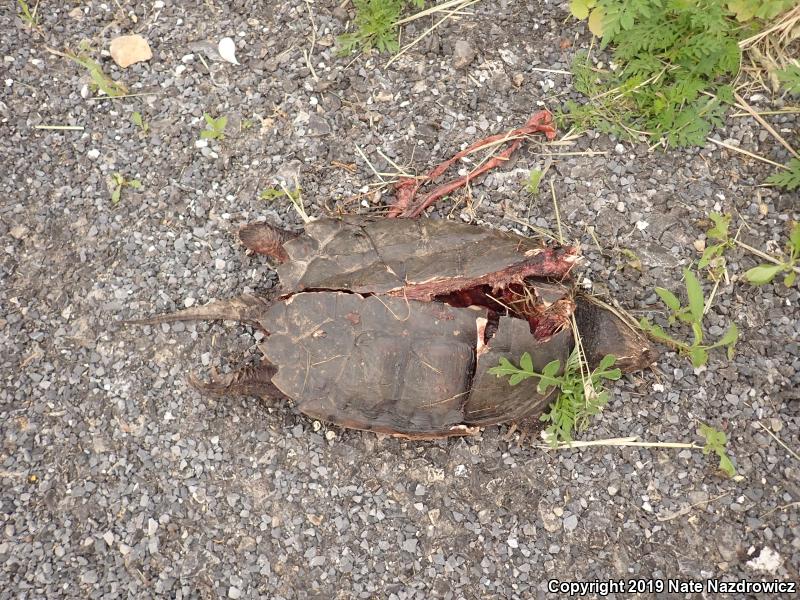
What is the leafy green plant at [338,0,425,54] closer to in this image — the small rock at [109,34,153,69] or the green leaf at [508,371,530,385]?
the small rock at [109,34,153,69]

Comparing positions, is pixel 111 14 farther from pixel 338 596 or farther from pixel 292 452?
pixel 338 596

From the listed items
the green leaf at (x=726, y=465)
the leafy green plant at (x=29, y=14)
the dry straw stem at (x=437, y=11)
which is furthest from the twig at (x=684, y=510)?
the leafy green plant at (x=29, y=14)

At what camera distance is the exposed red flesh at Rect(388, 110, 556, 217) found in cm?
383

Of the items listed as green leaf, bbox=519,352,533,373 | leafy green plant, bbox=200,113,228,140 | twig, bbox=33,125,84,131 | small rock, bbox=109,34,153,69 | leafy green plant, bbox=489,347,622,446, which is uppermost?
small rock, bbox=109,34,153,69

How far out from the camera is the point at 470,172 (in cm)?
→ 388

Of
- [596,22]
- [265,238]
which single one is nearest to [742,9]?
[596,22]

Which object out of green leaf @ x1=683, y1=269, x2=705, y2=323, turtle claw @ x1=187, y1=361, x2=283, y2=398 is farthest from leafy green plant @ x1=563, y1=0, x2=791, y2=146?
turtle claw @ x1=187, y1=361, x2=283, y2=398

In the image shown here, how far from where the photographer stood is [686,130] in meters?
3.77

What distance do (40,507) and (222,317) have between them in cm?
155

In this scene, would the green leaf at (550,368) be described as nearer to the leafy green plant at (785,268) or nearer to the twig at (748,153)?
the leafy green plant at (785,268)

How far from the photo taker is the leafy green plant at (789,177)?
12.0 feet

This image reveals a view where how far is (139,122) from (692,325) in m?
3.64

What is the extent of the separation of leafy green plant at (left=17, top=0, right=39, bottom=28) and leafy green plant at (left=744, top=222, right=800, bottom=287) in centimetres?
475

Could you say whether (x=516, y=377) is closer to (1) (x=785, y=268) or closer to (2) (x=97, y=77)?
(1) (x=785, y=268)
